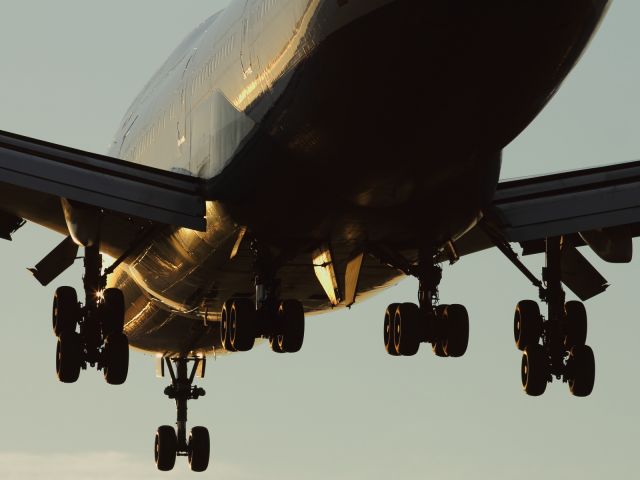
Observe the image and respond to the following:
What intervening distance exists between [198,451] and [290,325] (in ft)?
51.1

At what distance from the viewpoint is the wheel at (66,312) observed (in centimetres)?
4028

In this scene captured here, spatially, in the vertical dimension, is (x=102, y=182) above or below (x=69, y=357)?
above

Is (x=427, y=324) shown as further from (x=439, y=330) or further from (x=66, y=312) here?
(x=66, y=312)

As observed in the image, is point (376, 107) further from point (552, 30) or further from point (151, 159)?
point (151, 159)

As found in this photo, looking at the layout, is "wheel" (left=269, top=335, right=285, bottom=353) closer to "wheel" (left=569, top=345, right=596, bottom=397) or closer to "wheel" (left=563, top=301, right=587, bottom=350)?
"wheel" (left=563, top=301, right=587, bottom=350)

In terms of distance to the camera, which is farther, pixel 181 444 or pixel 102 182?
pixel 181 444

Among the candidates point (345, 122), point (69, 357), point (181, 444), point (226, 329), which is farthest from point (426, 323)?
point (181, 444)

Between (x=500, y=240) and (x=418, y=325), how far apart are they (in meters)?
2.23

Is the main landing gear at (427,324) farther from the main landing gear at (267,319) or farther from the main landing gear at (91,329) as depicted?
the main landing gear at (91,329)

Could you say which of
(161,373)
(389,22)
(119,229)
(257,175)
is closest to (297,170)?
(257,175)

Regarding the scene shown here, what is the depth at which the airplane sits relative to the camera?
104 feet

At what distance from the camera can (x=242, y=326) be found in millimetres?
38094

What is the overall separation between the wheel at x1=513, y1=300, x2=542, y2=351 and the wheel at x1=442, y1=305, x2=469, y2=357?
5.83 feet

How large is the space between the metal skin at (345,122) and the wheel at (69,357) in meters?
2.48
